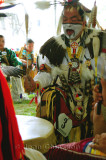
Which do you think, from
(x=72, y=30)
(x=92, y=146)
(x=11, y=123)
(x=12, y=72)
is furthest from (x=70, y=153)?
(x=72, y=30)

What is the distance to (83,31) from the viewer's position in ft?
7.72

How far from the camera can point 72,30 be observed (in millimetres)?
2305

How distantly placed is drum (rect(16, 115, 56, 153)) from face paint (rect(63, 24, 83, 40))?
101 cm

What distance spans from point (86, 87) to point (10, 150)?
1424 millimetres

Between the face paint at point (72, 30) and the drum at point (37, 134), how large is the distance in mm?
1009

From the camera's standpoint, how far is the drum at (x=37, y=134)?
4.94ft

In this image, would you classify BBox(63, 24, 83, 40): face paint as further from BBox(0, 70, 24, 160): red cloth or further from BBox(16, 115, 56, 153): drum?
BBox(0, 70, 24, 160): red cloth

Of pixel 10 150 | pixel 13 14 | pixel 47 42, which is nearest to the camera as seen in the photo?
pixel 10 150

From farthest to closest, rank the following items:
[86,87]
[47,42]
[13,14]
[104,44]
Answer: [47,42] → [86,87] → [104,44] → [13,14]

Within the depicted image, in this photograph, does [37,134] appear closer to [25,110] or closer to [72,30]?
[72,30]

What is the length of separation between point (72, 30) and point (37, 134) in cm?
122

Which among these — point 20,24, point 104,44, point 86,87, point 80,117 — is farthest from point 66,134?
point 20,24

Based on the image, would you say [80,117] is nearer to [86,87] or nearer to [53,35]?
[86,87]

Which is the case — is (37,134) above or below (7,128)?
below
